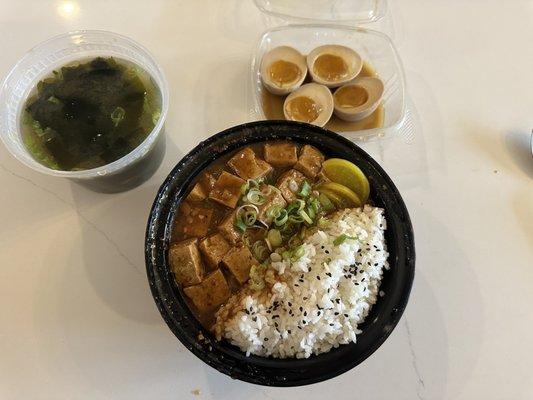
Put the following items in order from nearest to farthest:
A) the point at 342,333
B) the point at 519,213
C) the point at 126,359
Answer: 1. the point at 342,333
2. the point at 126,359
3. the point at 519,213

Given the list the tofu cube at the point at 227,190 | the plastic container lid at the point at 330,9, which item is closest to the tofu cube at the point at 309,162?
the tofu cube at the point at 227,190

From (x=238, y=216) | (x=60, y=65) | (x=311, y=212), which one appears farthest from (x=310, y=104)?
(x=60, y=65)

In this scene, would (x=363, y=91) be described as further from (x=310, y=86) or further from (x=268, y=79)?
(x=268, y=79)

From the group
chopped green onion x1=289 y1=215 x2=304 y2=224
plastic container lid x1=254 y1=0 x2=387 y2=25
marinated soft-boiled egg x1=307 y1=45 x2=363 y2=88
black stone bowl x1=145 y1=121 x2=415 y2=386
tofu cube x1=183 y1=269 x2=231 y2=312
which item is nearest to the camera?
black stone bowl x1=145 y1=121 x2=415 y2=386

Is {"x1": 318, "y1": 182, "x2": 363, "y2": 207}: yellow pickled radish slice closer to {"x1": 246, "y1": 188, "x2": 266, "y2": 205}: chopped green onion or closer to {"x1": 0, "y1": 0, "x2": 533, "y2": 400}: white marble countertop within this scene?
{"x1": 246, "y1": 188, "x2": 266, "y2": 205}: chopped green onion

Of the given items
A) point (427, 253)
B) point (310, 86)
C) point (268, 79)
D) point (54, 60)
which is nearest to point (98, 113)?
point (54, 60)

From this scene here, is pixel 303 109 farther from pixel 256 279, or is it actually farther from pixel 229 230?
pixel 256 279

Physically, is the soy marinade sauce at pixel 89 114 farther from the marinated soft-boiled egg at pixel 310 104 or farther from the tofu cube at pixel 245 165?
the marinated soft-boiled egg at pixel 310 104

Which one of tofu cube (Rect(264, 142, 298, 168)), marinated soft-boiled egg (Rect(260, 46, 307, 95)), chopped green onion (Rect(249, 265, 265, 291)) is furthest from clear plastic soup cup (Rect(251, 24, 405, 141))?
chopped green onion (Rect(249, 265, 265, 291))
